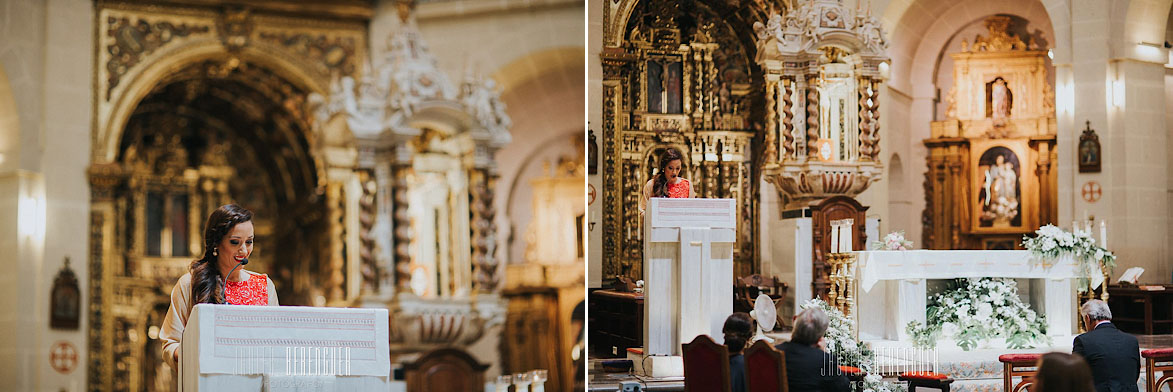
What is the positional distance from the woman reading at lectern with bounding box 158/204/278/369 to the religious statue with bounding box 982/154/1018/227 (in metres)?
13.5

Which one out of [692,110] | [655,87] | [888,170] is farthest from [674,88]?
[888,170]

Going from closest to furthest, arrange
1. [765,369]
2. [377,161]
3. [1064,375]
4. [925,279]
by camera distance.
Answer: [1064,375] < [765,369] < [925,279] < [377,161]

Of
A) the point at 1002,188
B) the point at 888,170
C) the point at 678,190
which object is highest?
the point at 888,170

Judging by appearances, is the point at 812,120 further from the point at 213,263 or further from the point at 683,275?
the point at 213,263

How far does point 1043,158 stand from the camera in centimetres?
1557

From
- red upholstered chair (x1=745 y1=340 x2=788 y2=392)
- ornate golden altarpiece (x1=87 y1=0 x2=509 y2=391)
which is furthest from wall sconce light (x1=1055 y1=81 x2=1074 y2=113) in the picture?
red upholstered chair (x1=745 y1=340 x2=788 y2=392)

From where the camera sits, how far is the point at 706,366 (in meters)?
6.12

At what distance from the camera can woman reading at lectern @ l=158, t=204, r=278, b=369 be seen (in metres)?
4.15

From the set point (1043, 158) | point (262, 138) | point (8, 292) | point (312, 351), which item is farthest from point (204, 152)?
point (312, 351)

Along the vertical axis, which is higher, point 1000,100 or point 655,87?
point 655,87

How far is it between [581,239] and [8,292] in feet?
20.7

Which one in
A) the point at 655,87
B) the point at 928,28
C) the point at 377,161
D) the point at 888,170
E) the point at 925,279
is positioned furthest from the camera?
the point at 655,87

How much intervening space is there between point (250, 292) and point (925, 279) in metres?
7.08

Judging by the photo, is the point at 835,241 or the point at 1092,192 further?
the point at 1092,192
